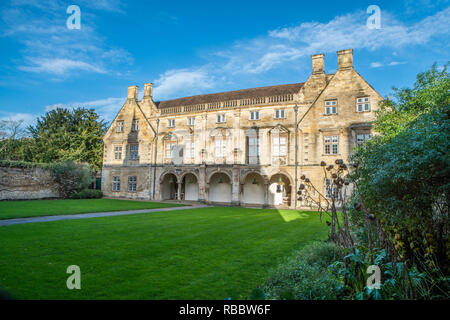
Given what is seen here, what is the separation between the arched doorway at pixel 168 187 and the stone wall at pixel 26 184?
39.8 ft

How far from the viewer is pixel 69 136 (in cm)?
4819

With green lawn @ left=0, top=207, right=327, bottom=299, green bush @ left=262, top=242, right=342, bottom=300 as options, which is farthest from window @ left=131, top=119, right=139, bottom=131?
green bush @ left=262, top=242, right=342, bottom=300

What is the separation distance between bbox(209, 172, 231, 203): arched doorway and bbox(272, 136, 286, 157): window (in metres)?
6.61

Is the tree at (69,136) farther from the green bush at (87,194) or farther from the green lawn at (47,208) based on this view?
the green lawn at (47,208)

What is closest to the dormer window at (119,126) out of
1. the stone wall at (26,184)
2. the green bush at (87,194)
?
the green bush at (87,194)

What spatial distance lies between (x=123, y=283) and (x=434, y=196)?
6.36m

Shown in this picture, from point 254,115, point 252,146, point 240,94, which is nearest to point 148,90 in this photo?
point 240,94

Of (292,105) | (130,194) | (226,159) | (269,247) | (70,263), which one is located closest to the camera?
(70,263)

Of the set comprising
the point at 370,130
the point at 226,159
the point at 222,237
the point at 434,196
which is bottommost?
the point at 222,237

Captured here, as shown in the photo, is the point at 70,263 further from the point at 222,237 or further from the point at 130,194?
the point at 130,194

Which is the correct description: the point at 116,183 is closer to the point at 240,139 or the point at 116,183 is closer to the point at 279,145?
the point at 240,139

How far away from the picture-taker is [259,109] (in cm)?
2936

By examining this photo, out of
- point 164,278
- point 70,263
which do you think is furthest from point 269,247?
point 70,263

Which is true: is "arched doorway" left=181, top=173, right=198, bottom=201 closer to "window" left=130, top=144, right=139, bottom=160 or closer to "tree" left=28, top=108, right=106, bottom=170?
"window" left=130, top=144, right=139, bottom=160
